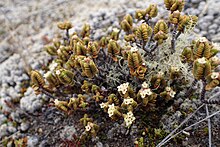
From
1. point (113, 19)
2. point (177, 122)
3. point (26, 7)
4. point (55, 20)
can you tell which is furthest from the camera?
point (26, 7)

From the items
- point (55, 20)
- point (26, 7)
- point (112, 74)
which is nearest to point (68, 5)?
point (55, 20)

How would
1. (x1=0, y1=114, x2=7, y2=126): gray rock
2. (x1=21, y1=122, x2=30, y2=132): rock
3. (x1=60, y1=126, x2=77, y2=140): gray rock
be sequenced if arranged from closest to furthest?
(x1=60, y1=126, x2=77, y2=140): gray rock
(x1=21, y1=122, x2=30, y2=132): rock
(x1=0, y1=114, x2=7, y2=126): gray rock

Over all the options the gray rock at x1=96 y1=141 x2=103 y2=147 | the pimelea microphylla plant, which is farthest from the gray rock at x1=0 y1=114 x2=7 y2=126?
the gray rock at x1=96 y1=141 x2=103 y2=147

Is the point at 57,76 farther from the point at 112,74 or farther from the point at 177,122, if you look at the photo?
the point at 177,122

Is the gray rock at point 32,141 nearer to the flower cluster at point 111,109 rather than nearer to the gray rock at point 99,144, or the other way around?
the gray rock at point 99,144

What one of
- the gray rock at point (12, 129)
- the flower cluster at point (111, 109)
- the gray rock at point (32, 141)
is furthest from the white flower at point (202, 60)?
the gray rock at point (12, 129)

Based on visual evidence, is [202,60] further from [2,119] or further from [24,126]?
[2,119]

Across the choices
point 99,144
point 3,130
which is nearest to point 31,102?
point 3,130

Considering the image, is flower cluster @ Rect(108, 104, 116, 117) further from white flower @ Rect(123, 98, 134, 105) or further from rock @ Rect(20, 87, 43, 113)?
rock @ Rect(20, 87, 43, 113)
